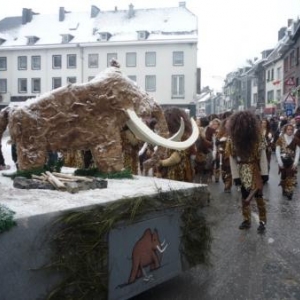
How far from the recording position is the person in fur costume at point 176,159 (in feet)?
20.1

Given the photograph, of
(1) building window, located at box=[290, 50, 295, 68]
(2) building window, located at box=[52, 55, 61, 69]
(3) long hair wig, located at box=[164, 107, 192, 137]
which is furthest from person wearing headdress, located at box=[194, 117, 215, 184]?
(2) building window, located at box=[52, 55, 61, 69]

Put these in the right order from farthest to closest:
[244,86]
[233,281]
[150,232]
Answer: [244,86] → [233,281] → [150,232]

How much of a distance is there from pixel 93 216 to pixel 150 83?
128 feet

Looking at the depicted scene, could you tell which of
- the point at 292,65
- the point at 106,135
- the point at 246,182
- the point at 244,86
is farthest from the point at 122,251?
the point at 244,86

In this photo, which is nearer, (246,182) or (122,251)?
(122,251)

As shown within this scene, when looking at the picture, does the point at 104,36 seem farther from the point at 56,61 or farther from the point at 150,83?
the point at 150,83

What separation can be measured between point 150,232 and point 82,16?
148 feet

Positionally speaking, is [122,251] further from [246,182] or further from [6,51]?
[6,51]

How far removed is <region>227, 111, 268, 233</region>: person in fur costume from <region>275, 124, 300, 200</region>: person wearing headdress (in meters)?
3.02

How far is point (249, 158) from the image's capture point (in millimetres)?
6078

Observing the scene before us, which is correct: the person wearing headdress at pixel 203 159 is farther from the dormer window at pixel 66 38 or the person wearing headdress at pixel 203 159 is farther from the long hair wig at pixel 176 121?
the dormer window at pixel 66 38

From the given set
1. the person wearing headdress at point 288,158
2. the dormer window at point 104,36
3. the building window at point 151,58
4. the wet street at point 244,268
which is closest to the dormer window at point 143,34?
the building window at point 151,58

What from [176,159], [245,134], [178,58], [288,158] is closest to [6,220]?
[176,159]

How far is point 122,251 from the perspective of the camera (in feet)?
10.7
